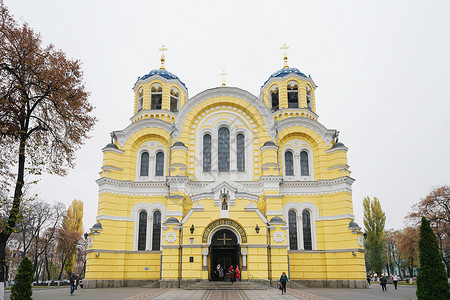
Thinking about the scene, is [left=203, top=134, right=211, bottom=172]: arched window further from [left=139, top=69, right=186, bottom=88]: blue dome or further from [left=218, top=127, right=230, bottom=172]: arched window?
[left=139, top=69, right=186, bottom=88]: blue dome

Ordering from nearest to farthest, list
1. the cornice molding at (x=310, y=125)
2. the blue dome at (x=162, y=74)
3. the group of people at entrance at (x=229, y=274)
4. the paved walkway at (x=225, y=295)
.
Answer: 1. the paved walkway at (x=225, y=295)
2. the group of people at entrance at (x=229, y=274)
3. the cornice molding at (x=310, y=125)
4. the blue dome at (x=162, y=74)

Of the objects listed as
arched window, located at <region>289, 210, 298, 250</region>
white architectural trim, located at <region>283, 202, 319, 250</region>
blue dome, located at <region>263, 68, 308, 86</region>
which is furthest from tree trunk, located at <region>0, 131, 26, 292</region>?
blue dome, located at <region>263, 68, 308, 86</region>

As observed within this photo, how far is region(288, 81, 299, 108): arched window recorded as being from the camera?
3188cm

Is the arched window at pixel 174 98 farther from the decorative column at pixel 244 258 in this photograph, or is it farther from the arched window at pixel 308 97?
the decorative column at pixel 244 258

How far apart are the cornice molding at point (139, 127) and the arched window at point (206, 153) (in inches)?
122

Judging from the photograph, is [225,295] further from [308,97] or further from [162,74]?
[162,74]

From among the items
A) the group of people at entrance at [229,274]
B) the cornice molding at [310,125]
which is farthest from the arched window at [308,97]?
the group of people at entrance at [229,274]

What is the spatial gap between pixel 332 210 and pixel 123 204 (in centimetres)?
1599

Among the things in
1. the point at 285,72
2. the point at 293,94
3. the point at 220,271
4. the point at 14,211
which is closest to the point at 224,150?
the point at 293,94

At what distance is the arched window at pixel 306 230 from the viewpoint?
27.1m

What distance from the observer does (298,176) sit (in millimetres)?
28688

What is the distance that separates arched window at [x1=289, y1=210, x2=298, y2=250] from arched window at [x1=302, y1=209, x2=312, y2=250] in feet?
2.20

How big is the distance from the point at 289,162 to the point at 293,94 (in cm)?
677

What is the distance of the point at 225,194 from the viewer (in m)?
24.7
